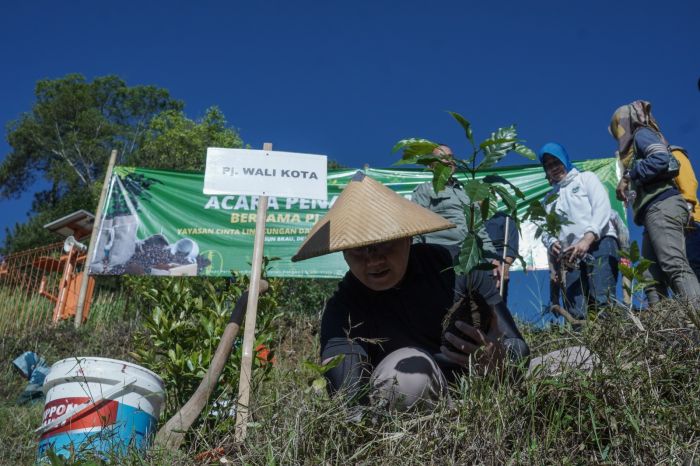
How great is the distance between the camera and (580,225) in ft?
14.9

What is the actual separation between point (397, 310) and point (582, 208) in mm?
2503

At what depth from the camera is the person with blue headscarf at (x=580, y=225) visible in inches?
171

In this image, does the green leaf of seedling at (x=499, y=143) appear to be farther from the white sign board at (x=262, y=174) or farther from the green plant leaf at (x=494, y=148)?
the white sign board at (x=262, y=174)

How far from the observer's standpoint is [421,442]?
214 centimetres

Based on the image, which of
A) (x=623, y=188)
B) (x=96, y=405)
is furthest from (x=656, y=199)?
→ (x=96, y=405)

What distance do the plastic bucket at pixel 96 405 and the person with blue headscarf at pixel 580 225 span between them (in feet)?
9.25

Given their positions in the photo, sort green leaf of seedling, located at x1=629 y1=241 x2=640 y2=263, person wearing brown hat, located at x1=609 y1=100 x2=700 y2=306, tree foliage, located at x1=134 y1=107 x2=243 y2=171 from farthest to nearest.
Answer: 1. tree foliage, located at x1=134 y1=107 x2=243 y2=171
2. person wearing brown hat, located at x1=609 y1=100 x2=700 y2=306
3. green leaf of seedling, located at x1=629 y1=241 x2=640 y2=263

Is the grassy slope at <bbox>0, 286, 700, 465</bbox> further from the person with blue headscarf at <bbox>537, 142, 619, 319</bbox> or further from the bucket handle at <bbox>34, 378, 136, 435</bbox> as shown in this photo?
the person with blue headscarf at <bbox>537, 142, 619, 319</bbox>

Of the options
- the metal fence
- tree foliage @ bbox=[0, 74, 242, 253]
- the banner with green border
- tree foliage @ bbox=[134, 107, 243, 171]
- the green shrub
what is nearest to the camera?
the green shrub

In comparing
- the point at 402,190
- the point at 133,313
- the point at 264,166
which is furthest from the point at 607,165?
the point at 133,313

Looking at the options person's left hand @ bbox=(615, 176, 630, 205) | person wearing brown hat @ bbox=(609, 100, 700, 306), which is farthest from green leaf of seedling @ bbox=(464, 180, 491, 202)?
person's left hand @ bbox=(615, 176, 630, 205)

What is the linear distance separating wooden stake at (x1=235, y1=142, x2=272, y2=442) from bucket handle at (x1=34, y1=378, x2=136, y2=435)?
0.47 metres

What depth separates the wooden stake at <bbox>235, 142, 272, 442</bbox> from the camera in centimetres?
233

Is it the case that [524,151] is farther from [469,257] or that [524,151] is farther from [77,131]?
[77,131]
